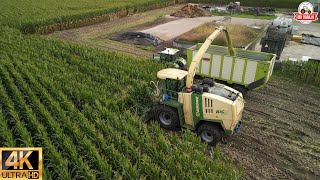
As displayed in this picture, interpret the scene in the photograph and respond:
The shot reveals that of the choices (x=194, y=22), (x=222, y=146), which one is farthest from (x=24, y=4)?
(x=222, y=146)

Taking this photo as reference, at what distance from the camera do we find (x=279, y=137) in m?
10.5

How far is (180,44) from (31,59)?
38.0ft

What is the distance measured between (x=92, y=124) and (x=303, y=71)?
12880mm

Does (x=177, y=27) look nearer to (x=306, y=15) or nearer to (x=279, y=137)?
(x=306, y=15)

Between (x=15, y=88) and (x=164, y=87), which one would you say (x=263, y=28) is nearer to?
(x=164, y=87)

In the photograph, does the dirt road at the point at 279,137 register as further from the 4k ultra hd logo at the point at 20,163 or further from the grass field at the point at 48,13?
the grass field at the point at 48,13

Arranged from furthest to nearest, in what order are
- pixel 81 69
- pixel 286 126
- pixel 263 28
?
1. pixel 263 28
2. pixel 81 69
3. pixel 286 126

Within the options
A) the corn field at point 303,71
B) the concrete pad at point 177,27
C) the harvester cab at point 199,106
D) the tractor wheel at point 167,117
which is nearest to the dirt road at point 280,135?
the corn field at point 303,71

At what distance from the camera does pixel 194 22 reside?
3322 centimetres

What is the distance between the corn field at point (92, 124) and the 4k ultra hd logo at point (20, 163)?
9.0 inches

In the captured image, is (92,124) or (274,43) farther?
(274,43)

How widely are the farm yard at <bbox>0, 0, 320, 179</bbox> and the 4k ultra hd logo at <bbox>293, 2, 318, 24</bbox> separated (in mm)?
22471

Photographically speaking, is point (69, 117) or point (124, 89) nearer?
point (69, 117)

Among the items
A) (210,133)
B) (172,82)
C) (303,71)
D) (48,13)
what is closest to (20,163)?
(172,82)
